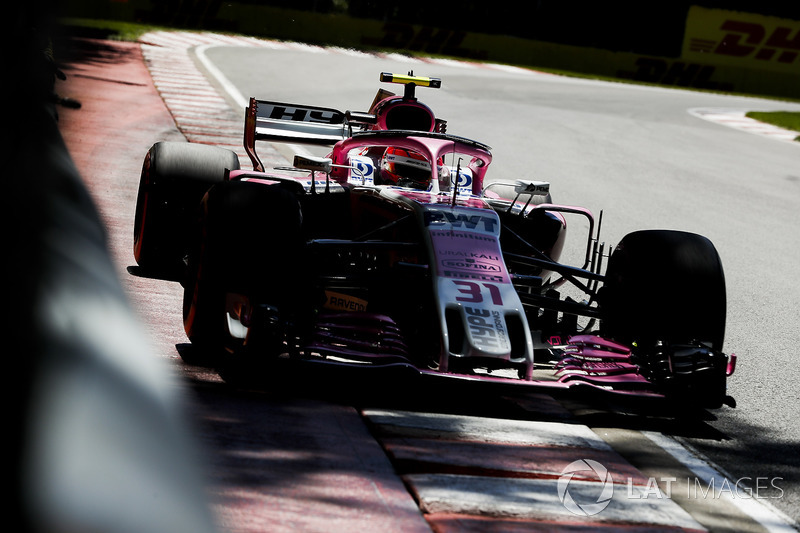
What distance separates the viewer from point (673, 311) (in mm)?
4707

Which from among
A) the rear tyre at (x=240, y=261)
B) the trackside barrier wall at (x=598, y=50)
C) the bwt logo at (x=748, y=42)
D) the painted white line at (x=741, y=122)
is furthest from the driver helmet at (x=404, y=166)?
the bwt logo at (x=748, y=42)

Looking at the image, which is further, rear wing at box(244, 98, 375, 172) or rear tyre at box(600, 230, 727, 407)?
rear wing at box(244, 98, 375, 172)

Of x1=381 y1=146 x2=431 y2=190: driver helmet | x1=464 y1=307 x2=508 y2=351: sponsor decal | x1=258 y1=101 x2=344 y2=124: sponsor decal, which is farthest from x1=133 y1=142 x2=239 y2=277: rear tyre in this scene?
x1=464 y1=307 x2=508 y2=351: sponsor decal

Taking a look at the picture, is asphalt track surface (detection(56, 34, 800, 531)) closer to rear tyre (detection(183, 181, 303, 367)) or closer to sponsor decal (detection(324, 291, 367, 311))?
rear tyre (detection(183, 181, 303, 367))

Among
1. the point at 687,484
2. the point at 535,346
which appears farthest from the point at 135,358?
the point at 535,346

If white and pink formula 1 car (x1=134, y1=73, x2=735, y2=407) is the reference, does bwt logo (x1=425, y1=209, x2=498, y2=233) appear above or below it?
above

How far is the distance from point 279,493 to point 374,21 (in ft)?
94.6

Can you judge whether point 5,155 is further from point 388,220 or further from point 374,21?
point 374,21

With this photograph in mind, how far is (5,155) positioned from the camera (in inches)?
22.6

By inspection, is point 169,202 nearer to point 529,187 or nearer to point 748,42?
point 529,187

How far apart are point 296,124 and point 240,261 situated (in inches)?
126

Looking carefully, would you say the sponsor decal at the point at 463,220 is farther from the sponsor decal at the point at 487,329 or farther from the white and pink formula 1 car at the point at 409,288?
the sponsor decal at the point at 487,329

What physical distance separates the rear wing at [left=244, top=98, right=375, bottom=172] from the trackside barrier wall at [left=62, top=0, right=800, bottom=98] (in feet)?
72.4

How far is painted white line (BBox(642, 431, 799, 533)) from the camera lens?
338 centimetres
